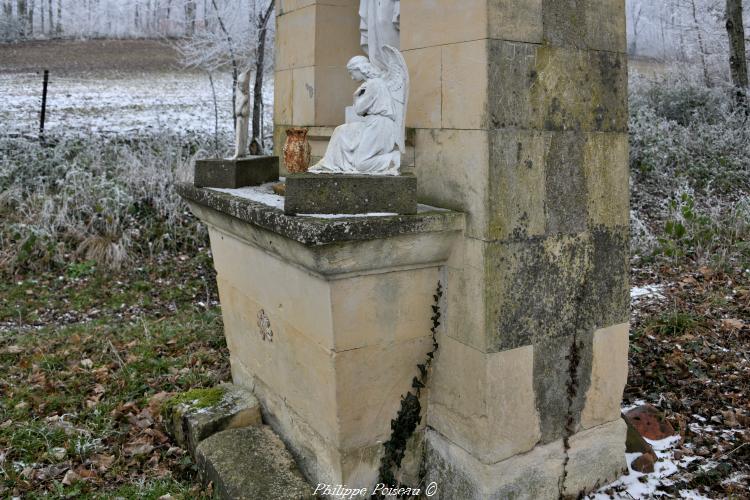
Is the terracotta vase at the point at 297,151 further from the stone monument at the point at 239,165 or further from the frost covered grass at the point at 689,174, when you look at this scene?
the frost covered grass at the point at 689,174

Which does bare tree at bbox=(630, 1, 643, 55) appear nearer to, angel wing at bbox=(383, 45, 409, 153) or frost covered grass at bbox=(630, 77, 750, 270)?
frost covered grass at bbox=(630, 77, 750, 270)

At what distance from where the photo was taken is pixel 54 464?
12.6 feet

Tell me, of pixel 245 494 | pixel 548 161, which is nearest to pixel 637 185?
pixel 548 161

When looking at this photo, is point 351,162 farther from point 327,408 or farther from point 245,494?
point 245,494

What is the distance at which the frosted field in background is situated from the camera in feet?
42.8

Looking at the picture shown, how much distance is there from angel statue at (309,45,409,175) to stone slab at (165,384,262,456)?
1.68 metres

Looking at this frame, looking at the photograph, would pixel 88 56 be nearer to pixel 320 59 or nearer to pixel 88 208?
pixel 88 208

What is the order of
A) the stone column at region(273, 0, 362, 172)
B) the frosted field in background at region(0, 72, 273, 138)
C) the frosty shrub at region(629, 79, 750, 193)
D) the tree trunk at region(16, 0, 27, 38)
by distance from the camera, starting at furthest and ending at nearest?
the tree trunk at region(16, 0, 27, 38) → the frosted field in background at region(0, 72, 273, 138) → the frosty shrub at region(629, 79, 750, 193) → the stone column at region(273, 0, 362, 172)

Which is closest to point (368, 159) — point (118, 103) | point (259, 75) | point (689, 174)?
point (689, 174)

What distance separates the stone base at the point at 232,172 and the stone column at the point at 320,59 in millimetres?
385

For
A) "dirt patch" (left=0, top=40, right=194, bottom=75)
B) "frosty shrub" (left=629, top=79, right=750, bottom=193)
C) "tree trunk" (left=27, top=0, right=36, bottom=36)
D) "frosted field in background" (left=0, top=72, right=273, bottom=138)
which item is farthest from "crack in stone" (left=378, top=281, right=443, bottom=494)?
"tree trunk" (left=27, top=0, right=36, bottom=36)

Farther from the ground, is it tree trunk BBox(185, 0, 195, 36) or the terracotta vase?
tree trunk BBox(185, 0, 195, 36)

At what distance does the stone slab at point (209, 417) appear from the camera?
390 centimetres

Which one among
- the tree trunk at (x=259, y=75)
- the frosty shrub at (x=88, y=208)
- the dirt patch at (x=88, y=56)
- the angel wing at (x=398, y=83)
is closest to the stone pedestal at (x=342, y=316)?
the angel wing at (x=398, y=83)
